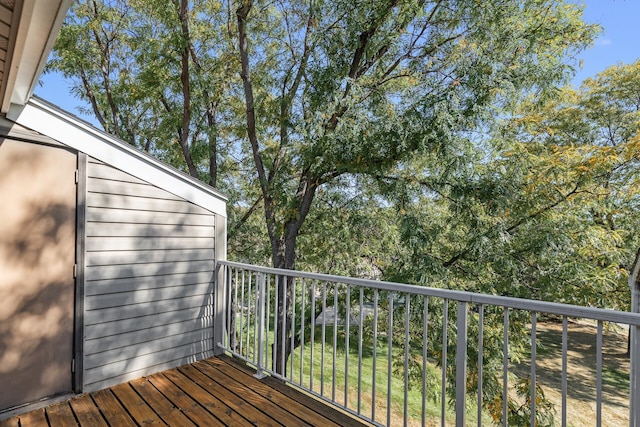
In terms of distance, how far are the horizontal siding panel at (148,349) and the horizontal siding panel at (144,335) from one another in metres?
0.03

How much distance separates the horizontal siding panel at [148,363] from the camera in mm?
2754

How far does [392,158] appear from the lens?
5.22 metres

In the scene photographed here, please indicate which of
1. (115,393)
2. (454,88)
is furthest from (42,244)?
(454,88)

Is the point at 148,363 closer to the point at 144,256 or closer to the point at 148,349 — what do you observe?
the point at 148,349

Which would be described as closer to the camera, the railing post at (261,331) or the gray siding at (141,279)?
the gray siding at (141,279)

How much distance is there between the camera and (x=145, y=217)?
3.04 m

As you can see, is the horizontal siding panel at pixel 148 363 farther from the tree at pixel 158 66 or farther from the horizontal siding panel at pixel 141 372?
the tree at pixel 158 66

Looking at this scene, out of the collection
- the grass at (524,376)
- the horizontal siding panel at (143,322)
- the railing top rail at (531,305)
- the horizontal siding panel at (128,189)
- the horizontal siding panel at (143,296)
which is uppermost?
the horizontal siding panel at (128,189)

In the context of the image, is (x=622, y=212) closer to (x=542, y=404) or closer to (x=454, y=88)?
(x=542, y=404)

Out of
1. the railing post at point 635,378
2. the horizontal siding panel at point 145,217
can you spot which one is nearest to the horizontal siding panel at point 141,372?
the horizontal siding panel at point 145,217

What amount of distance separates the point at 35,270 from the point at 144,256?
2.44 ft

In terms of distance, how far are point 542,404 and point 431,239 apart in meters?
2.94

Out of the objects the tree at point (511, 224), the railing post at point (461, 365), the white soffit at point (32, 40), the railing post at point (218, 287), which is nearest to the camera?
the white soffit at point (32, 40)

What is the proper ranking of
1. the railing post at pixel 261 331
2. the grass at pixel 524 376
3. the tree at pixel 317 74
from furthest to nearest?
the grass at pixel 524 376
the tree at pixel 317 74
the railing post at pixel 261 331
